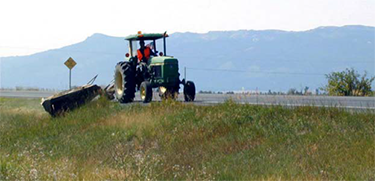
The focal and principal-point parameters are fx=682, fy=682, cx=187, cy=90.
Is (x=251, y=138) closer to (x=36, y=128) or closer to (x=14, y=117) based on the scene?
(x=36, y=128)

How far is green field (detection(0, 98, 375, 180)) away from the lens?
10352mm

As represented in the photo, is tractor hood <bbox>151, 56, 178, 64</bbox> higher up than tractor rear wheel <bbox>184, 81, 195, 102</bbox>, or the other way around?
tractor hood <bbox>151, 56, 178, 64</bbox>

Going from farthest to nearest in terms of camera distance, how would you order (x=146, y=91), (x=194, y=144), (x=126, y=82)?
1. (x=126, y=82)
2. (x=146, y=91)
3. (x=194, y=144)

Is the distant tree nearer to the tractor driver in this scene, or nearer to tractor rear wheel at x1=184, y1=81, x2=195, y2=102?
tractor rear wheel at x1=184, y1=81, x2=195, y2=102

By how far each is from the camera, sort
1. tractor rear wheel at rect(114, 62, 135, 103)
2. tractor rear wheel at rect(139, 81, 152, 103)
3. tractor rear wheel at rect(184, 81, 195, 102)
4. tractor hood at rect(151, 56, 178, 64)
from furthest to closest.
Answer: tractor rear wheel at rect(184, 81, 195, 102), tractor rear wheel at rect(114, 62, 135, 103), tractor hood at rect(151, 56, 178, 64), tractor rear wheel at rect(139, 81, 152, 103)

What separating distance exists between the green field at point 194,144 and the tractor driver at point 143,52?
10.6ft

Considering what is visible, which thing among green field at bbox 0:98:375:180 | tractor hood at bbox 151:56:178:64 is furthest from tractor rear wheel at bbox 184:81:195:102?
green field at bbox 0:98:375:180

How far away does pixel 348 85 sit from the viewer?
102 feet

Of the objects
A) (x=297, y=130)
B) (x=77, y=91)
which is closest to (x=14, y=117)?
(x=77, y=91)

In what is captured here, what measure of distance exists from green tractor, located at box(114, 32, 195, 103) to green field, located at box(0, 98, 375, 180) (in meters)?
2.51

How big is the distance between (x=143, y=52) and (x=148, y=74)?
33.9 inches

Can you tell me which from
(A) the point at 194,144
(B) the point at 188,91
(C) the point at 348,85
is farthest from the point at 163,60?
(C) the point at 348,85

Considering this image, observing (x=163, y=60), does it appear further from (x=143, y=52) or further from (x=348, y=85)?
(x=348, y=85)

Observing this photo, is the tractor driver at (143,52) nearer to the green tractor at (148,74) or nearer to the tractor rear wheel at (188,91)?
the green tractor at (148,74)
